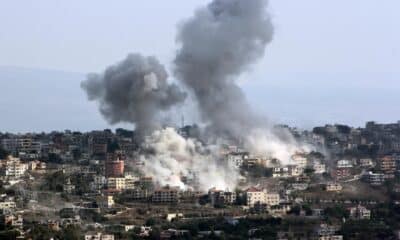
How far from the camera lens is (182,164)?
145ft

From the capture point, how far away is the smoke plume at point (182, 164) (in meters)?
43.3

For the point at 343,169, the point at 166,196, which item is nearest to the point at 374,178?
the point at 343,169

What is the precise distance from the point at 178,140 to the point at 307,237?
11121mm

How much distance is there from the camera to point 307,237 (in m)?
34.9

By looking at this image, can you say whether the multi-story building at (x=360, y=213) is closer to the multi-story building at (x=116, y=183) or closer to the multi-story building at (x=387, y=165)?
the multi-story building at (x=387, y=165)

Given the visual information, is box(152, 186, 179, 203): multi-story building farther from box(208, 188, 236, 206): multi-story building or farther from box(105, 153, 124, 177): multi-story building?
box(105, 153, 124, 177): multi-story building

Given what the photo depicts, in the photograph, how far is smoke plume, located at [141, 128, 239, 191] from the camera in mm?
43281

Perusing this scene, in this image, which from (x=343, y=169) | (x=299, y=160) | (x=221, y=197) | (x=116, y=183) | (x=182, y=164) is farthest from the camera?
(x=299, y=160)

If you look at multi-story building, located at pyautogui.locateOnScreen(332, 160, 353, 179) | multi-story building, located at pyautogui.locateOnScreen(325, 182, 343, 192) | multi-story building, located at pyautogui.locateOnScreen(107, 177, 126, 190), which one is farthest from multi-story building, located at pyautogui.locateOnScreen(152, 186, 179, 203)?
multi-story building, located at pyautogui.locateOnScreen(332, 160, 353, 179)

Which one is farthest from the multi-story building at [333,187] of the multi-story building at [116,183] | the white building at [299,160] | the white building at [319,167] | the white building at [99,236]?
the white building at [99,236]

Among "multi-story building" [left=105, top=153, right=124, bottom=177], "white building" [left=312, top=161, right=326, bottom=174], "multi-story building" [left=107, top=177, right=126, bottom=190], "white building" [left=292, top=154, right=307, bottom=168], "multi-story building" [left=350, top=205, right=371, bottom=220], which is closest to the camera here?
"multi-story building" [left=350, top=205, right=371, bottom=220]

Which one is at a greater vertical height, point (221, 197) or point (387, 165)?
point (387, 165)

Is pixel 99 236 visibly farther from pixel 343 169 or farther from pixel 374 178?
pixel 343 169

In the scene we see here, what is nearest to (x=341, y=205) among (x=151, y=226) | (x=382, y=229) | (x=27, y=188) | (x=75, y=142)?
(x=382, y=229)
